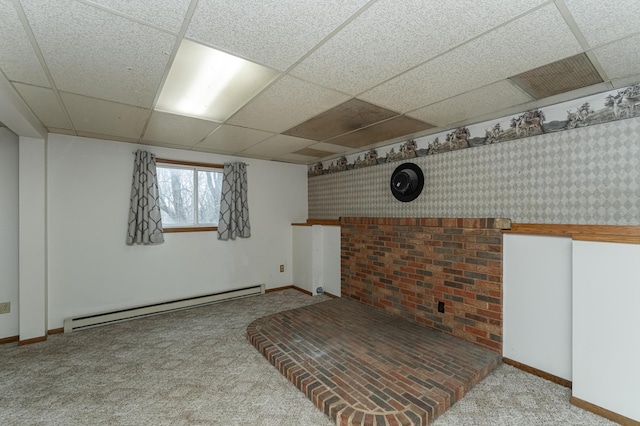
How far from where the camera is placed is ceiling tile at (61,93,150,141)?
224 cm

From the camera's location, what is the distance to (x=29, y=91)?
2023 millimetres

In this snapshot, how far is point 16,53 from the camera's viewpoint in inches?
60.6

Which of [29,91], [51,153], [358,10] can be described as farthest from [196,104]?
[51,153]

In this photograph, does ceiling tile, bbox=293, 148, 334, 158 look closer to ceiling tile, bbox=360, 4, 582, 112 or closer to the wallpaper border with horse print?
the wallpaper border with horse print

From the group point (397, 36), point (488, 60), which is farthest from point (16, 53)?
point (488, 60)

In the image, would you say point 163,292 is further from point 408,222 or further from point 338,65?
point 338,65

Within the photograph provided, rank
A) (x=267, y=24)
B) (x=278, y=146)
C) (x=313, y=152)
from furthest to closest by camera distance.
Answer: (x=313, y=152)
(x=278, y=146)
(x=267, y=24)

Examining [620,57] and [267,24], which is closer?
[267,24]

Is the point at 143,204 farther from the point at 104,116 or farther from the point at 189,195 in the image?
the point at 104,116

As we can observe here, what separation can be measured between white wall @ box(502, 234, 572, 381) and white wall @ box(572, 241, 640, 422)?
234 mm

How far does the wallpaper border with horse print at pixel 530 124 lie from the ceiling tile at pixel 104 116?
285 centimetres

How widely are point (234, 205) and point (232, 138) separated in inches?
46.7

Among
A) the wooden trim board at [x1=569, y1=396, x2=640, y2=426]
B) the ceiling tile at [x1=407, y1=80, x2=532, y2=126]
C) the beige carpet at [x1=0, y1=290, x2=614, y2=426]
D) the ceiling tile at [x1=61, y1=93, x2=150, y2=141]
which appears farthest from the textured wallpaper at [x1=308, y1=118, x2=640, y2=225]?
the ceiling tile at [x1=61, y1=93, x2=150, y2=141]

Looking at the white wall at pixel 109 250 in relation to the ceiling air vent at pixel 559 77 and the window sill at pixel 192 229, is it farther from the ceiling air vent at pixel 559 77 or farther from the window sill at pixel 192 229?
the ceiling air vent at pixel 559 77
